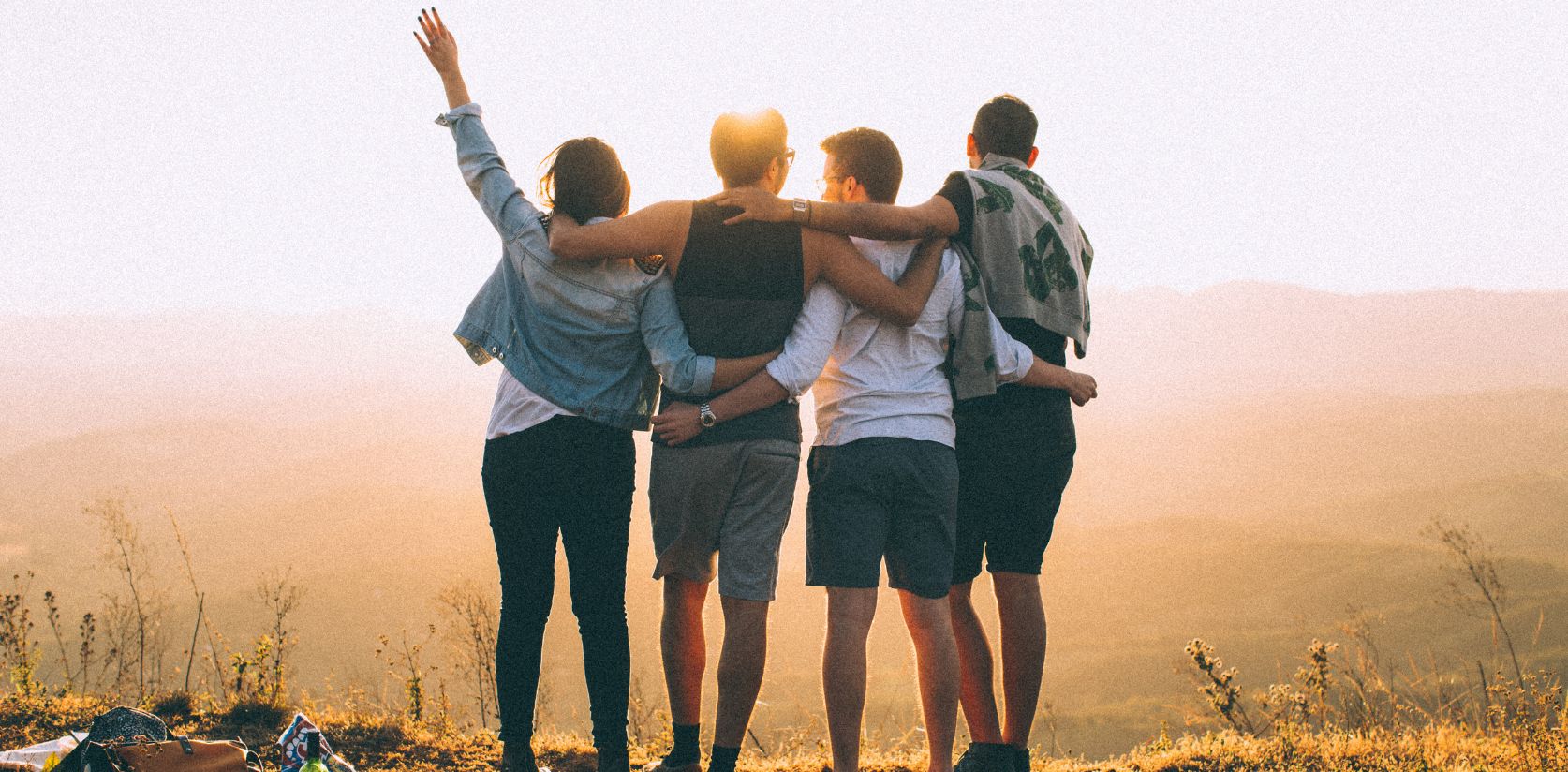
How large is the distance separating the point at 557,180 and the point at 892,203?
976 millimetres

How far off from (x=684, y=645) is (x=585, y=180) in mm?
1405

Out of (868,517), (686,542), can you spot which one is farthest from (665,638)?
(868,517)

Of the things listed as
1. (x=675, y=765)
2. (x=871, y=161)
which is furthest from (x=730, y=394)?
(x=675, y=765)

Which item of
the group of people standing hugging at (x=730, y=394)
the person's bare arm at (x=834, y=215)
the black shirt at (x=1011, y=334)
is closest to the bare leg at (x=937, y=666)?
the group of people standing hugging at (x=730, y=394)

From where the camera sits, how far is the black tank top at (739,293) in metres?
3.00

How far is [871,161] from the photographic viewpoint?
10.3 feet

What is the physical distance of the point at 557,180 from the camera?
3.00m

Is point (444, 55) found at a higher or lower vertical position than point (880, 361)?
higher

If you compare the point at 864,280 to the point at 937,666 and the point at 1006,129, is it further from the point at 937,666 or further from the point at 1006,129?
the point at 937,666

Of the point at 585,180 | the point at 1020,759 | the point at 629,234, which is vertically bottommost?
the point at 1020,759

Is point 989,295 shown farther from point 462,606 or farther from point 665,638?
point 462,606

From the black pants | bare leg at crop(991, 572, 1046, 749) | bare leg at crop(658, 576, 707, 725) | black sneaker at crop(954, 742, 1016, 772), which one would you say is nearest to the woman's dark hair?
the black pants

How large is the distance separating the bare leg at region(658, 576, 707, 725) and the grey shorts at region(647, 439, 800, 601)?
98 mm

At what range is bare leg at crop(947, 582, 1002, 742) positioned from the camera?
3.37 metres
